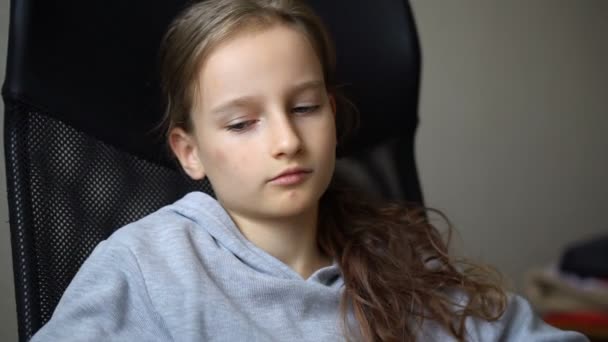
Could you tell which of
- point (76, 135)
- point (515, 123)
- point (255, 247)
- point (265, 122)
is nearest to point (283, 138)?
point (265, 122)

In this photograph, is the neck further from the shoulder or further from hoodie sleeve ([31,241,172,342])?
hoodie sleeve ([31,241,172,342])

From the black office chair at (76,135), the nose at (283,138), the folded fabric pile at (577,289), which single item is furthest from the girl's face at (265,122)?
the folded fabric pile at (577,289)

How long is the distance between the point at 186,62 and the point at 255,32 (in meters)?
0.10

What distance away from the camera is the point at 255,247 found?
30.7 inches

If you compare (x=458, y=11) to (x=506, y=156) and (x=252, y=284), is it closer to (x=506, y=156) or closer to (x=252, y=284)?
(x=506, y=156)

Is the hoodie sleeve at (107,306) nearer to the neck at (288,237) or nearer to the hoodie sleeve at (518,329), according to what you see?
the neck at (288,237)

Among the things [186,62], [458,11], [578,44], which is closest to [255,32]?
[186,62]

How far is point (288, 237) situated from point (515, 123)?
Answer: 1200mm

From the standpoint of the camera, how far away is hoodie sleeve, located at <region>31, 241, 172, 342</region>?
64 cm

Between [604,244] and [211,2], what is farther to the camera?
[604,244]

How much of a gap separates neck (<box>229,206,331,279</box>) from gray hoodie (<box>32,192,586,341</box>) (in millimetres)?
20

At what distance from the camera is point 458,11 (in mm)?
1625

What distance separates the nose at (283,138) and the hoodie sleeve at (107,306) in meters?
0.21

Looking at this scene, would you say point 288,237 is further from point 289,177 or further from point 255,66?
point 255,66
